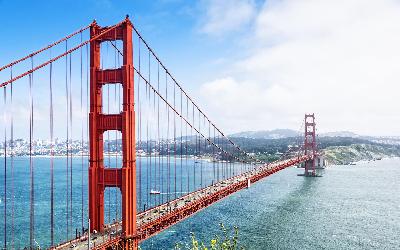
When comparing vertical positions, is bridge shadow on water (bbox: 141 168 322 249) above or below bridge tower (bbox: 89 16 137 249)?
below

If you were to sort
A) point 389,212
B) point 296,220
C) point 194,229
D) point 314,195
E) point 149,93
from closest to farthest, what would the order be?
point 149,93 < point 194,229 < point 296,220 < point 389,212 < point 314,195

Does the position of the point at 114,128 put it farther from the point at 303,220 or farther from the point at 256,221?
the point at 303,220

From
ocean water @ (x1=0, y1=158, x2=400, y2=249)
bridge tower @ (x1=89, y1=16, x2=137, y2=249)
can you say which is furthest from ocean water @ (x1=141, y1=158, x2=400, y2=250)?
bridge tower @ (x1=89, y1=16, x2=137, y2=249)

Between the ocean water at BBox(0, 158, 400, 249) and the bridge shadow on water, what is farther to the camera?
the ocean water at BBox(0, 158, 400, 249)

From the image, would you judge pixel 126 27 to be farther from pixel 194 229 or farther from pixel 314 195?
pixel 314 195

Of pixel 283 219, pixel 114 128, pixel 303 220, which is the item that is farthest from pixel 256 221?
pixel 114 128

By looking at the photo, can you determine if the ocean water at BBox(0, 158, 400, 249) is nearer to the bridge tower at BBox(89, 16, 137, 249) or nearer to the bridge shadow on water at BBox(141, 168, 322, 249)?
the bridge shadow on water at BBox(141, 168, 322, 249)

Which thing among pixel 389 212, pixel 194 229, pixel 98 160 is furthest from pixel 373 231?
pixel 98 160

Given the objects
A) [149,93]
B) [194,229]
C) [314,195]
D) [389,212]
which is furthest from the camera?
[314,195]

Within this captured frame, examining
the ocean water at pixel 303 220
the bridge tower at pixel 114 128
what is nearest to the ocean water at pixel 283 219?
the ocean water at pixel 303 220
